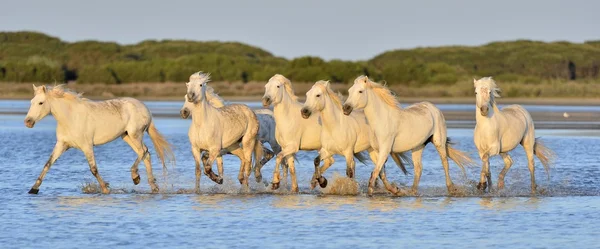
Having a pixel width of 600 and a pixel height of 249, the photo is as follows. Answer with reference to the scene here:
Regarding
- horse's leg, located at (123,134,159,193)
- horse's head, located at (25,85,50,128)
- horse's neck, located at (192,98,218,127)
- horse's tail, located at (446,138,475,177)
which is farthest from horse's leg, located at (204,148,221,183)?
horse's tail, located at (446,138,475,177)

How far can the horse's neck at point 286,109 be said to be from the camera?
14488 mm

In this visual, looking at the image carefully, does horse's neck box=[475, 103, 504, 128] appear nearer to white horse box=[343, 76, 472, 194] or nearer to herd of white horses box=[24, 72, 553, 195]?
herd of white horses box=[24, 72, 553, 195]

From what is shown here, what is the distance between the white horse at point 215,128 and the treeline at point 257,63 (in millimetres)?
42738

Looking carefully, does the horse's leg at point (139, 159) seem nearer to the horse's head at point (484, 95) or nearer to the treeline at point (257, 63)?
the horse's head at point (484, 95)

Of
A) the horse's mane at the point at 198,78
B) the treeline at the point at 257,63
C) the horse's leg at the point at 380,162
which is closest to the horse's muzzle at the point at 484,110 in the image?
the horse's leg at the point at 380,162

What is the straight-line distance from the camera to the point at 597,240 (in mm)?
10680

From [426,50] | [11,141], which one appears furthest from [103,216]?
[426,50]

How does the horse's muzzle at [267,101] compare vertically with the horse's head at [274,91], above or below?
below

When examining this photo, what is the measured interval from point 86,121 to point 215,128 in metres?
1.65

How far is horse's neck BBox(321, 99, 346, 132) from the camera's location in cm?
1434

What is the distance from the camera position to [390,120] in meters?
14.2

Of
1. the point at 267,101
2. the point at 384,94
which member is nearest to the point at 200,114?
the point at 267,101

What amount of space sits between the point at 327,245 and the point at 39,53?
7730 cm

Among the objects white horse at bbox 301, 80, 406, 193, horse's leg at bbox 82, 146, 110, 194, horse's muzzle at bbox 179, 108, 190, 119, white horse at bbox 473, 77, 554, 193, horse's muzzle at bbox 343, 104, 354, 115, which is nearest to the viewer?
horse's muzzle at bbox 343, 104, 354, 115
